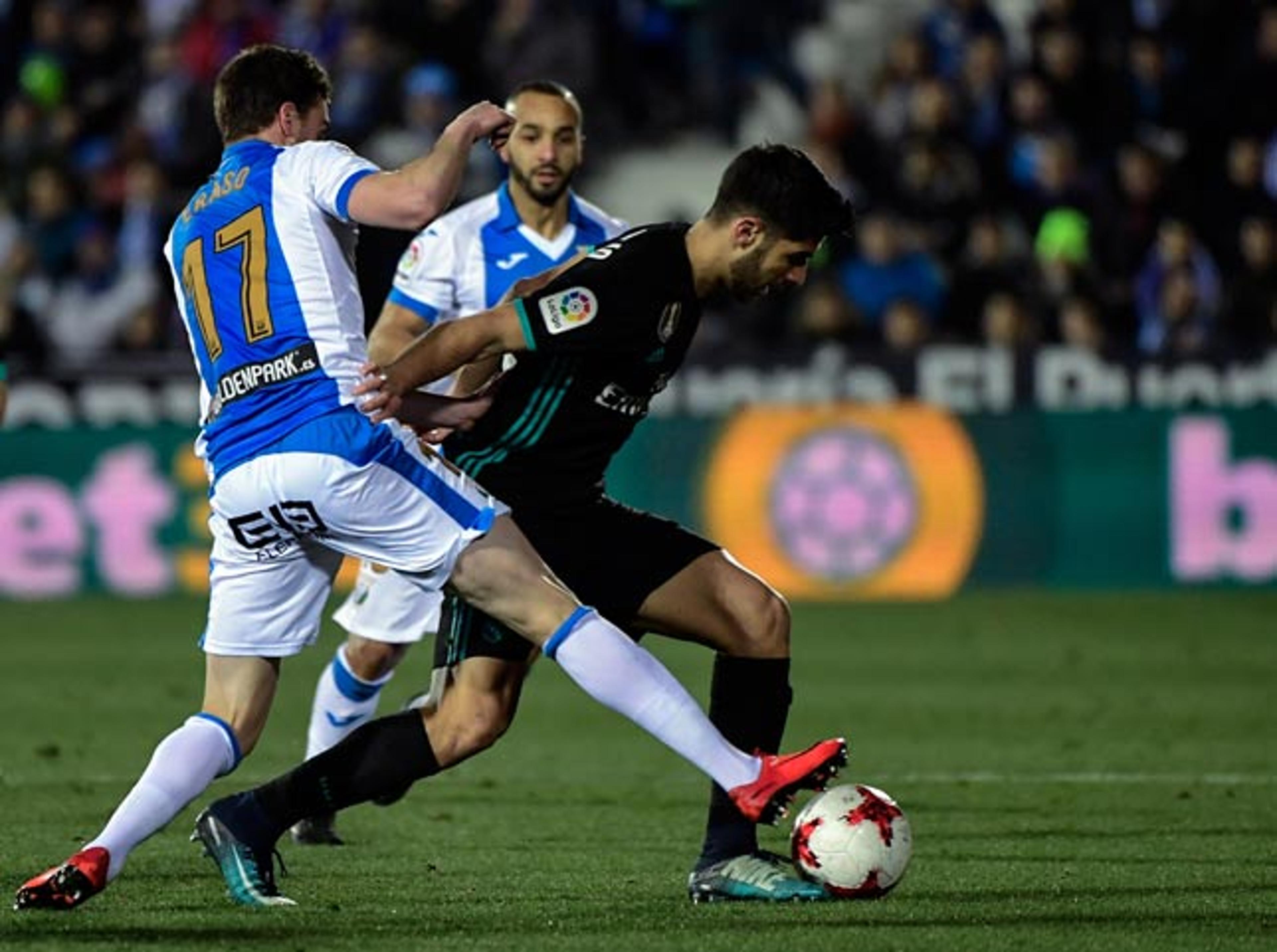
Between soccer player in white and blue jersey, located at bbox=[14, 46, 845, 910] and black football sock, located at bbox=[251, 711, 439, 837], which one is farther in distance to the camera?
black football sock, located at bbox=[251, 711, 439, 837]

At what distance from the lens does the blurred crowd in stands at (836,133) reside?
17453mm

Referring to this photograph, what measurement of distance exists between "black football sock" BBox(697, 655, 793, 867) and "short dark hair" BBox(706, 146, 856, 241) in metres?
1.15

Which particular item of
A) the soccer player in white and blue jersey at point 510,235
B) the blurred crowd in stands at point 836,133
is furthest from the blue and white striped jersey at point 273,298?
the blurred crowd in stands at point 836,133

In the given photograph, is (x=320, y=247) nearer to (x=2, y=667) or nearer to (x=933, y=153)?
(x=2, y=667)

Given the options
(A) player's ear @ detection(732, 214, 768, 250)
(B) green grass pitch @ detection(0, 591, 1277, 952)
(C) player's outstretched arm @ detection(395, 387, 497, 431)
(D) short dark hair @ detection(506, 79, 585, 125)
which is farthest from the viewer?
(D) short dark hair @ detection(506, 79, 585, 125)

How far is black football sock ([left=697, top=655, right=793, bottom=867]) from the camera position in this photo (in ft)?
23.0

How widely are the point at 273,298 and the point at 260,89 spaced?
1.87ft

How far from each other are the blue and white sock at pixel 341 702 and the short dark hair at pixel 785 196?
246 centimetres

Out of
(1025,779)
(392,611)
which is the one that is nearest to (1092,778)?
(1025,779)

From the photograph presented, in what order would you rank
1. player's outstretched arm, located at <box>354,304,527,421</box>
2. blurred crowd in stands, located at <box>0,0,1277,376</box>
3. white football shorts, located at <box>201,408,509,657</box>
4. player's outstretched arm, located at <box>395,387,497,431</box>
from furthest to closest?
blurred crowd in stands, located at <box>0,0,1277,376</box>
player's outstretched arm, located at <box>395,387,497,431</box>
player's outstretched arm, located at <box>354,304,527,421</box>
white football shorts, located at <box>201,408,509,657</box>

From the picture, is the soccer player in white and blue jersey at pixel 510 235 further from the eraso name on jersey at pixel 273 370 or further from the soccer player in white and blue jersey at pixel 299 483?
the eraso name on jersey at pixel 273 370

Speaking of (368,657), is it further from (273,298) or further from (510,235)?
(273,298)

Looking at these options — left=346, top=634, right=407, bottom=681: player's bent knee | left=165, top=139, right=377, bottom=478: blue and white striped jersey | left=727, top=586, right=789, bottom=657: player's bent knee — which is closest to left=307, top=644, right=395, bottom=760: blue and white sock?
left=346, top=634, right=407, bottom=681: player's bent knee

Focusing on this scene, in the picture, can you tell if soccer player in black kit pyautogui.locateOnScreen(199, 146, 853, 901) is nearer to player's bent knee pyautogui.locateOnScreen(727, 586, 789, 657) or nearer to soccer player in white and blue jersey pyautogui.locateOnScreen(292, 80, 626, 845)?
player's bent knee pyautogui.locateOnScreen(727, 586, 789, 657)
